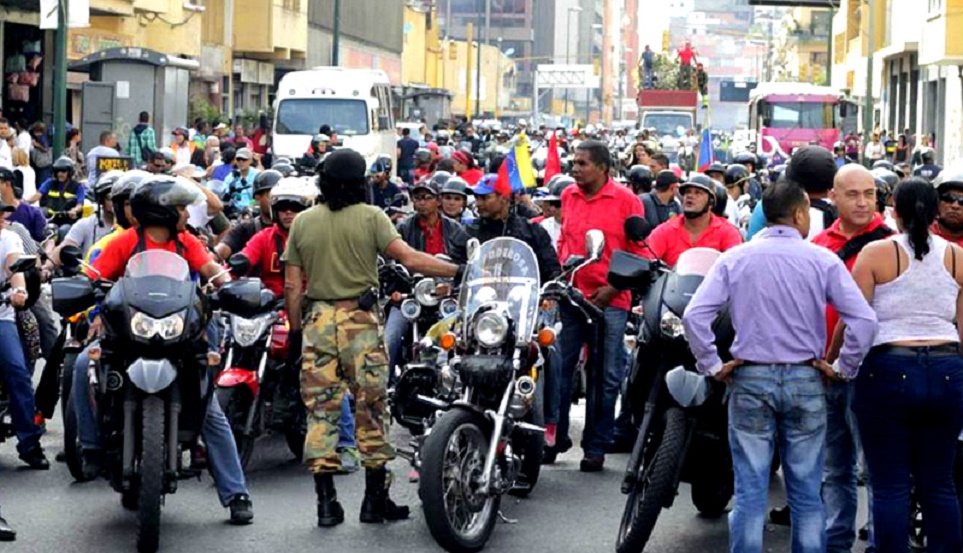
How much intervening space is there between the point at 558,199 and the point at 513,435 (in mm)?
4894

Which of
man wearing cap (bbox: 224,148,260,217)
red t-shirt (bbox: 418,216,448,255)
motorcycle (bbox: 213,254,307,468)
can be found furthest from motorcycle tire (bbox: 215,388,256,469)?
man wearing cap (bbox: 224,148,260,217)

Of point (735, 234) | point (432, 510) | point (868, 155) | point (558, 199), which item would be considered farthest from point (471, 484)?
point (868, 155)

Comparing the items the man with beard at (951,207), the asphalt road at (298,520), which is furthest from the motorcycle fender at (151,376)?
the man with beard at (951,207)

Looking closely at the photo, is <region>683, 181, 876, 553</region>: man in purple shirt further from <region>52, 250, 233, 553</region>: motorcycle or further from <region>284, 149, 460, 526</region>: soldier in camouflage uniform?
<region>52, 250, 233, 553</region>: motorcycle

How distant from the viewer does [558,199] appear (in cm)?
1419

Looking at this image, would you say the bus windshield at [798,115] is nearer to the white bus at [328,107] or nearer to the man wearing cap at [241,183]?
the white bus at [328,107]

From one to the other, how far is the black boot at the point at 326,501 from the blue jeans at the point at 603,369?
6.64 feet

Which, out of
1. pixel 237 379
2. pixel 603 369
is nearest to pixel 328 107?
pixel 603 369

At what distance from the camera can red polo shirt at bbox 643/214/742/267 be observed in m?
10.6

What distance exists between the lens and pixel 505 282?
9438 millimetres

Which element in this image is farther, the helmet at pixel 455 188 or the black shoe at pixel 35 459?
the helmet at pixel 455 188

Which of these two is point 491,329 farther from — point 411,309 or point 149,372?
point 411,309

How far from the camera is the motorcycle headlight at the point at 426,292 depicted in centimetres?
1124

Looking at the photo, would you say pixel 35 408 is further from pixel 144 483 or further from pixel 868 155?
pixel 868 155
